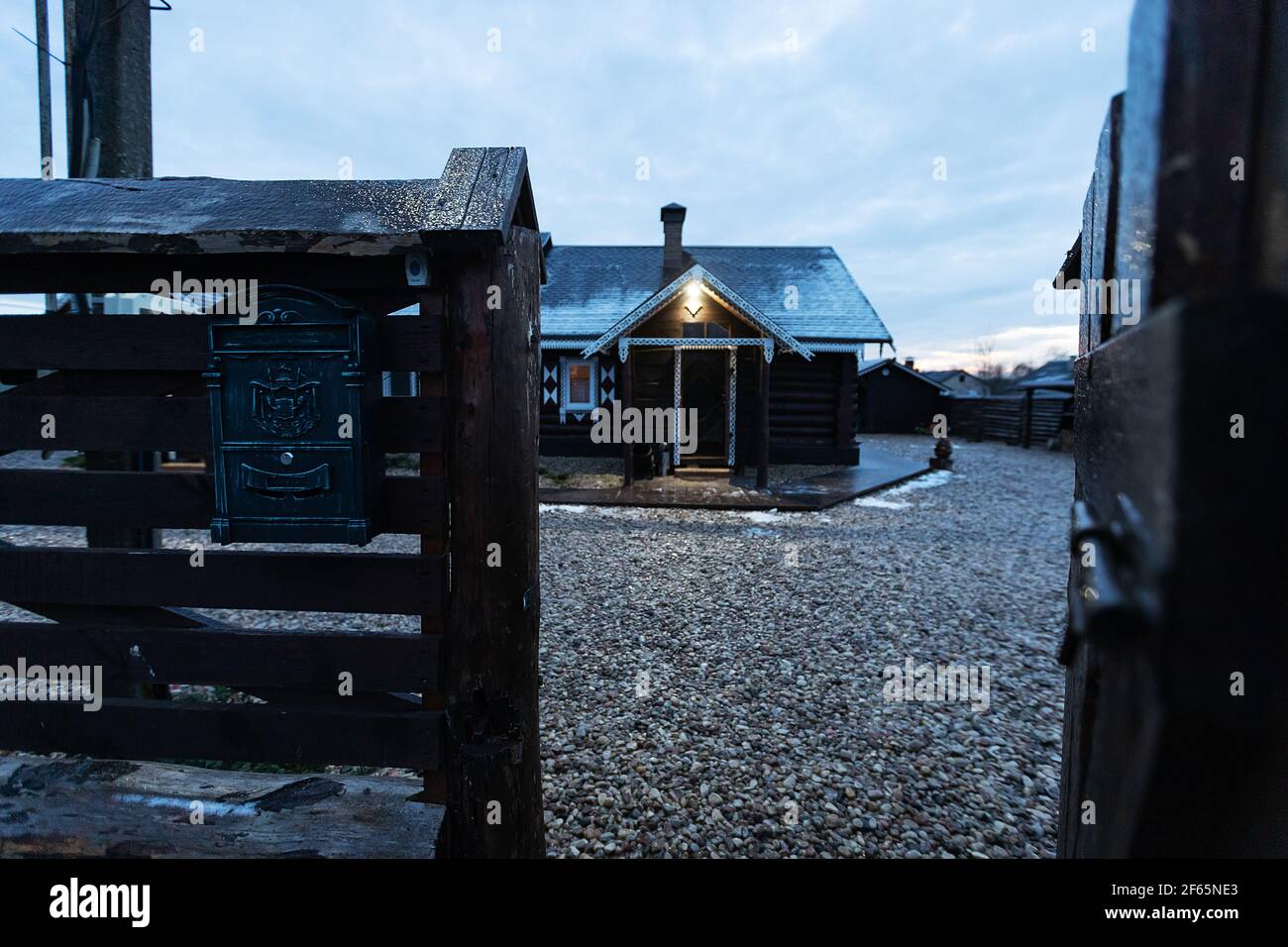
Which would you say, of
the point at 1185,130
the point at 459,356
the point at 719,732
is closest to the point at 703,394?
the point at 719,732

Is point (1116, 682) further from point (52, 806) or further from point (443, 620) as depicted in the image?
point (52, 806)

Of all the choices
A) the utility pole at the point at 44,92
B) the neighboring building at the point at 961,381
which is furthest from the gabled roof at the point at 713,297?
the neighboring building at the point at 961,381

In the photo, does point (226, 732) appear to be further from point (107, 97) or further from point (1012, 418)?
point (1012, 418)

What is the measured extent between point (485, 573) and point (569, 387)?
14409 mm

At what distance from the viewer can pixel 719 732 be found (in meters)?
3.62

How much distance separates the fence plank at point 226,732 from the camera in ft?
7.13

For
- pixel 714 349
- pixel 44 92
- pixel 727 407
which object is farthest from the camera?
pixel 714 349

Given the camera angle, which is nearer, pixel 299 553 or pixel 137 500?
pixel 299 553

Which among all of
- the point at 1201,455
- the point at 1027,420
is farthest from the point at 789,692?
the point at 1027,420

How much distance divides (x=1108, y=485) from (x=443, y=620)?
6.60ft

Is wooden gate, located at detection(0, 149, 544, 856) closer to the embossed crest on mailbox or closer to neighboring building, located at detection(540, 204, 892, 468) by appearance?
the embossed crest on mailbox

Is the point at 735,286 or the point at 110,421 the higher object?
the point at 735,286

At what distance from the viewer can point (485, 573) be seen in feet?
7.04
